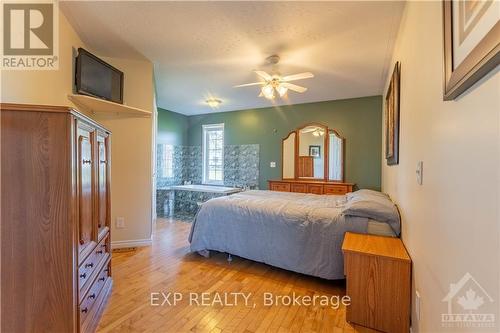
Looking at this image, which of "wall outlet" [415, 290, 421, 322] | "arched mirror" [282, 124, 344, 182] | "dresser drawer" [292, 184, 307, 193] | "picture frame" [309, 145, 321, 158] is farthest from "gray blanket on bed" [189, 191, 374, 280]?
"picture frame" [309, 145, 321, 158]

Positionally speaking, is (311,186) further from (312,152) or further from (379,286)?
(379,286)

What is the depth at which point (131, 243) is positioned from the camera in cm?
316

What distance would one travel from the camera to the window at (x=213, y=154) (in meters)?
6.04

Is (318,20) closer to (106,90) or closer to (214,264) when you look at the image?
(106,90)

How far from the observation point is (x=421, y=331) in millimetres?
1301

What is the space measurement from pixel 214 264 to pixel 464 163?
2.50 m

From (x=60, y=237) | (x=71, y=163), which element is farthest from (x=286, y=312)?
(x=71, y=163)

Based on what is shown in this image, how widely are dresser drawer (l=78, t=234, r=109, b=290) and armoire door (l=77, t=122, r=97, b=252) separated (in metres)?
0.10

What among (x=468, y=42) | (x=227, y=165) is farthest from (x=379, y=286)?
(x=227, y=165)

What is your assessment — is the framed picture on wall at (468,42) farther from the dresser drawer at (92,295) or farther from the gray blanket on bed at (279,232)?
the dresser drawer at (92,295)

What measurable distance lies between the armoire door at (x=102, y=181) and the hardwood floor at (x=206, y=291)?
27.0 inches

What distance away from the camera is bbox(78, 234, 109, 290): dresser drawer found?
1.42m

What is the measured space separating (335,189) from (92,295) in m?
3.95

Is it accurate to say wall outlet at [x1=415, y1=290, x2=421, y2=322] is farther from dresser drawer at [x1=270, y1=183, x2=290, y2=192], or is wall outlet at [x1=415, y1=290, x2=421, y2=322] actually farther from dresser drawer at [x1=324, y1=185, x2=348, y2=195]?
dresser drawer at [x1=270, y1=183, x2=290, y2=192]
